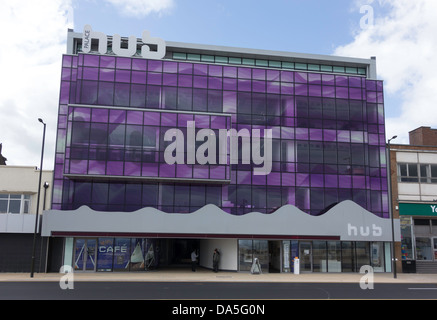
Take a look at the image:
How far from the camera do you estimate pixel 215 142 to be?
110ft

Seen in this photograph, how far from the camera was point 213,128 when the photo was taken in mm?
33625

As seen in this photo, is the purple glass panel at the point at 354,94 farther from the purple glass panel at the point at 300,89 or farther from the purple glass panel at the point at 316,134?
the purple glass panel at the point at 316,134

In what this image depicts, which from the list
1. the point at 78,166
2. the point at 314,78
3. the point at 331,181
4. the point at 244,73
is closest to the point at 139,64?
the point at 244,73

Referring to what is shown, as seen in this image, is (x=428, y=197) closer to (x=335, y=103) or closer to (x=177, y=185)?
(x=335, y=103)

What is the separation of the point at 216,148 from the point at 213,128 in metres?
1.73

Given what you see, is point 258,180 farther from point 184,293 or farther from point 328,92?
point 184,293

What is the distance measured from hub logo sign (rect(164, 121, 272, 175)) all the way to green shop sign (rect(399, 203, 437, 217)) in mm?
13091

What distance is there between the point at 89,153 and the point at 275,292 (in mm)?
18813

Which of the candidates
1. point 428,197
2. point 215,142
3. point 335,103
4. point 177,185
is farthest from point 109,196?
point 428,197

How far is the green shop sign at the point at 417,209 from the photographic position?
119ft

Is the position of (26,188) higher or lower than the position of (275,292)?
higher

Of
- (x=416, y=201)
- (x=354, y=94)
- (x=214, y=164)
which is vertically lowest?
(x=416, y=201)

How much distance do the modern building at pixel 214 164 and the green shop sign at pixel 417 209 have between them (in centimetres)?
153

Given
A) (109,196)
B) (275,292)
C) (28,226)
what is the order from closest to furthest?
(275,292) → (28,226) → (109,196)
